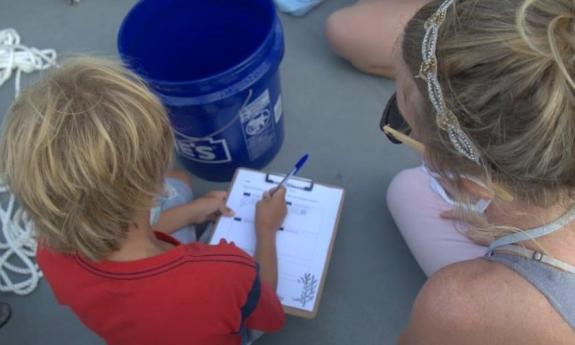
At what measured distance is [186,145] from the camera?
1247 mm

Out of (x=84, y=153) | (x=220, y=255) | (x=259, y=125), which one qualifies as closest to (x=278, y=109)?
(x=259, y=125)

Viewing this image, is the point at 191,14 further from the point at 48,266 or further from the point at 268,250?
the point at 48,266

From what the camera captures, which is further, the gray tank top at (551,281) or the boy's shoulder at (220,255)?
the boy's shoulder at (220,255)

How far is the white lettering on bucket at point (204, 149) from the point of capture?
1223 millimetres

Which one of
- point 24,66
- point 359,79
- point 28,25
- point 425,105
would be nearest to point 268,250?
point 425,105

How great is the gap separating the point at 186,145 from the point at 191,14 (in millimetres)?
316

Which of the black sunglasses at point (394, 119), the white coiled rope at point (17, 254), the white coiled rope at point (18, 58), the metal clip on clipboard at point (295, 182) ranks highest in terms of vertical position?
the black sunglasses at point (394, 119)

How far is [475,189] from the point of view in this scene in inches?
28.7

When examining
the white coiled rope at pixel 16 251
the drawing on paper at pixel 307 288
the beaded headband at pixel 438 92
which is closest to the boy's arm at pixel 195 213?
the drawing on paper at pixel 307 288

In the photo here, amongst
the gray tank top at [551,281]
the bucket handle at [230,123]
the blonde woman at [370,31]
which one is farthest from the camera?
the blonde woman at [370,31]

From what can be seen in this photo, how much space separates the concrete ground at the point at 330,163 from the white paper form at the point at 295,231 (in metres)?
0.12

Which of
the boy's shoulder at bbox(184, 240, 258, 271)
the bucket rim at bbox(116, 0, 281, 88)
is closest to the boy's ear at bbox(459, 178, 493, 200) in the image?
the boy's shoulder at bbox(184, 240, 258, 271)

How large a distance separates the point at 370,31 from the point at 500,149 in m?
0.98

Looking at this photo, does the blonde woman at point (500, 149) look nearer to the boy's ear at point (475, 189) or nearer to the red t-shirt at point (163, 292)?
the boy's ear at point (475, 189)
